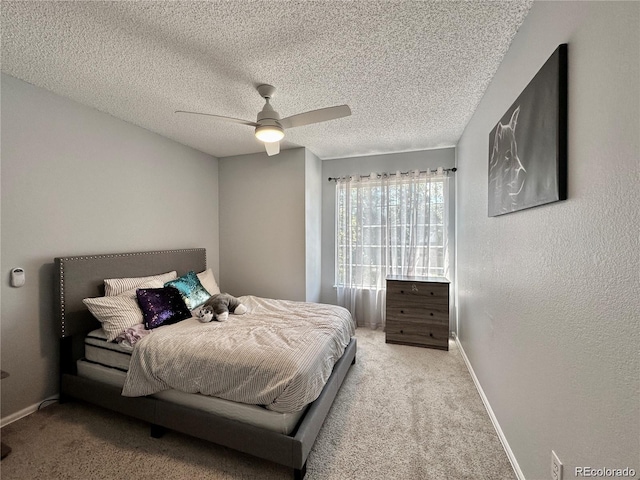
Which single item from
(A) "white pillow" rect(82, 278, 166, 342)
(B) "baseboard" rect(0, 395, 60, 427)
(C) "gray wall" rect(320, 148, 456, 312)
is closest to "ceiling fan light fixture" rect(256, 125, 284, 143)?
(A) "white pillow" rect(82, 278, 166, 342)

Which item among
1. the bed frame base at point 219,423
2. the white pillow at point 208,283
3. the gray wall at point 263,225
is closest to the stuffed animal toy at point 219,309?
the white pillow at point 208,283

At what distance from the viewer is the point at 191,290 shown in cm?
262

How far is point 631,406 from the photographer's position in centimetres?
73

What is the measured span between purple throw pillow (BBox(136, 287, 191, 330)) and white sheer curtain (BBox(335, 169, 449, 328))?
2.29 meters

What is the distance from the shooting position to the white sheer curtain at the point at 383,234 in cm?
347

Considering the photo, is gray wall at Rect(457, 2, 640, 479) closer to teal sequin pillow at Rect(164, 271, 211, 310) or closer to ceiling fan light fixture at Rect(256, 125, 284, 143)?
ceiling fan light fixture at Rect(256, 125, 284, 143)

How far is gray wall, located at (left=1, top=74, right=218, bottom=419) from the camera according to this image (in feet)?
6.12

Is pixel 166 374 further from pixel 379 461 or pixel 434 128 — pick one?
pixel 434 128

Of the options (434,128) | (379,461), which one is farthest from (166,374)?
(434,128)

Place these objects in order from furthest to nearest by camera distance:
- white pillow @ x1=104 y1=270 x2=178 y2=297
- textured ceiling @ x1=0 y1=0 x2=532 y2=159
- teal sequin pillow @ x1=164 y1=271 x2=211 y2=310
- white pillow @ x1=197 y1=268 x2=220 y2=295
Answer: white pillow @ x1=197 y1=268 x2=220 y2=295 < teal sequin pillow @ x1=164 y1=271 x2=211 y2=310 < white pillow @ x1=104 y1=270 x2=178 y2=297 < textured ceiling @ x1=0 y1=0 x2=532 y2=159

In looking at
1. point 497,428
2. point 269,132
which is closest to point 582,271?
point 497,428

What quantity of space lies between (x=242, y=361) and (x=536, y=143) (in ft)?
6.58

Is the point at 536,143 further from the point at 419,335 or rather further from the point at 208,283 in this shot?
the point at 208,283

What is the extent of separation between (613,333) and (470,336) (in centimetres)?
196
